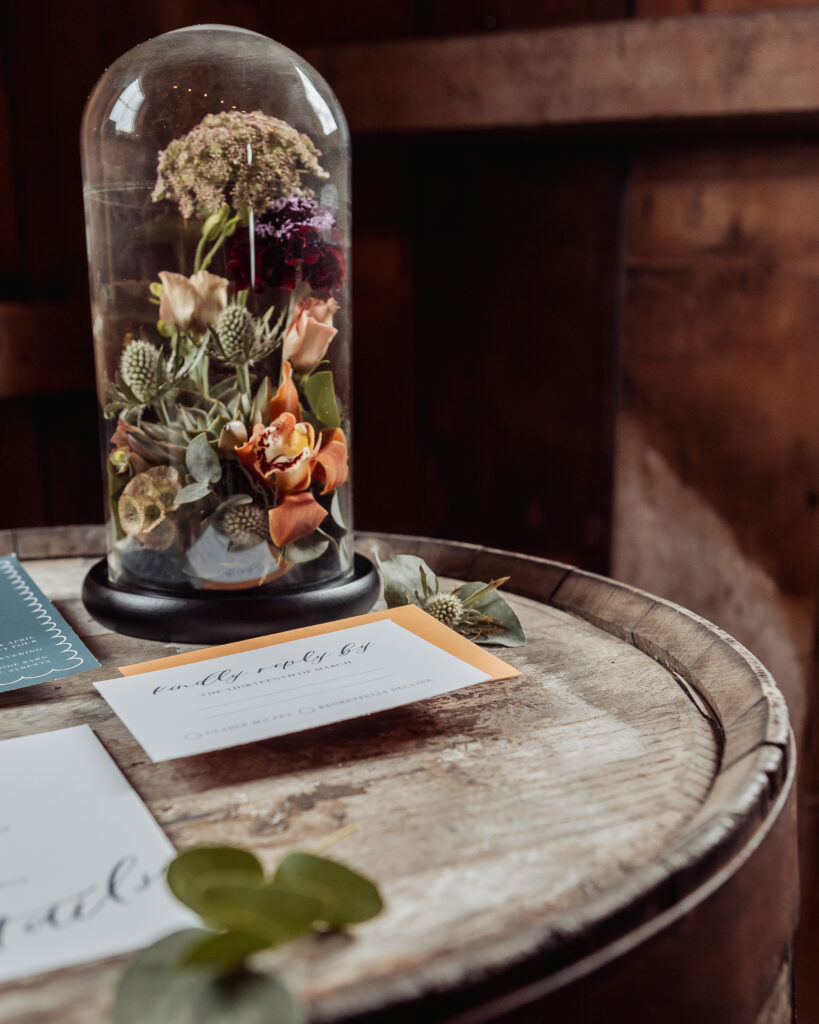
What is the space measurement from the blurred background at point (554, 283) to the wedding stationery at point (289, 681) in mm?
1025

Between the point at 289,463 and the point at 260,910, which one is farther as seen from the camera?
the point at 289,463

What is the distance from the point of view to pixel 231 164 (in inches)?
26.7

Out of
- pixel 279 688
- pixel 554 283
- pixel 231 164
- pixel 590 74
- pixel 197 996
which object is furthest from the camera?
pixel 554 283

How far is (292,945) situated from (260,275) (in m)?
0.54

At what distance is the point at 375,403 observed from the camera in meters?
1.72

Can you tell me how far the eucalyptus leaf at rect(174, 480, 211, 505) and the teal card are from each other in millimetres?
143

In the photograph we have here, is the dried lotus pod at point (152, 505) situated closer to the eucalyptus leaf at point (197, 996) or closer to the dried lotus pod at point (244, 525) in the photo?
the dried lotus pod at point (244, 525)

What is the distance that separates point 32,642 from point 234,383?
0.91 feet

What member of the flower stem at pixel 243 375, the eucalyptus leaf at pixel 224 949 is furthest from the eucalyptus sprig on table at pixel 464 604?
the eucalyptus leaf at pixel 224 949

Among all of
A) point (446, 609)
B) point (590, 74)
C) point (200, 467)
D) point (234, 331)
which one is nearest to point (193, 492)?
point (200, 467)

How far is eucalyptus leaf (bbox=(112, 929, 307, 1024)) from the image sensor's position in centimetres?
29

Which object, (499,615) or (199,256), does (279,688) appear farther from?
(199,256)

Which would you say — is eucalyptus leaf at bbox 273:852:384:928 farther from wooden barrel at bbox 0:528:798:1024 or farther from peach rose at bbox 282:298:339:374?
peach rose at bbox 282:298:339:374

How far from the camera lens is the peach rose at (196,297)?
70cm
